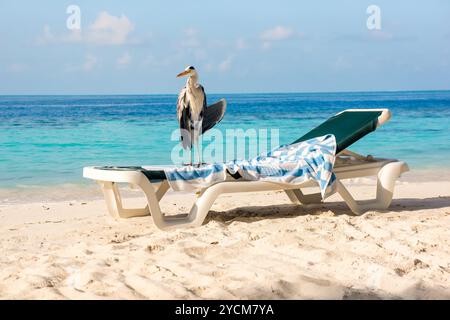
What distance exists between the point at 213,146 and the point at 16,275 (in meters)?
12.2

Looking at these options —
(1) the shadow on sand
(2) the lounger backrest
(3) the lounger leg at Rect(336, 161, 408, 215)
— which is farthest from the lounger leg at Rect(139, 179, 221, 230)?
(3) the lounger leg at Rect(336, 161, 408, 215)

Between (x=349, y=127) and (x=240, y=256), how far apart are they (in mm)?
2117

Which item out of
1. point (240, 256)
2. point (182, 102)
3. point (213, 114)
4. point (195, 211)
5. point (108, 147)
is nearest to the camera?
point (240, 256)

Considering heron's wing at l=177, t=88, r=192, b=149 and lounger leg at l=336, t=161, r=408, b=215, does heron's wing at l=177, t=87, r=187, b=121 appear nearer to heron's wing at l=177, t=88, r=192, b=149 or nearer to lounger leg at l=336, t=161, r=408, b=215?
heron's wing at l=177, t=88, r=192, b=149

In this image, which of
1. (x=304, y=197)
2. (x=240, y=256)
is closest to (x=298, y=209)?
(x=304, y=197)

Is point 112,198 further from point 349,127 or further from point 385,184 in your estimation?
point 385,184

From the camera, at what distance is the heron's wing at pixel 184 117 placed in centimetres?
542

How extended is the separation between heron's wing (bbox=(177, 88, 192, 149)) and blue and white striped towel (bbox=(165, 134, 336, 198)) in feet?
0.77

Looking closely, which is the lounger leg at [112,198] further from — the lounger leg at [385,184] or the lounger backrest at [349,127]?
the lounger leg at [385,184]

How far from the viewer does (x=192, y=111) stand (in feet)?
17.8

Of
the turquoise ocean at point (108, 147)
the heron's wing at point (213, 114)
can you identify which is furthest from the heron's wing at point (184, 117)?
the turquoise ocean at point (108, 147)

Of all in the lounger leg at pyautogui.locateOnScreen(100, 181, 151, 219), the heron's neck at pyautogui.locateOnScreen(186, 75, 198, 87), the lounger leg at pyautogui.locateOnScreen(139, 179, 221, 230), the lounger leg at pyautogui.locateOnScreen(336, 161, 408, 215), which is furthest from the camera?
the lounger leg at pyautogui.locateOnScreen(336, 161, 408, 215)

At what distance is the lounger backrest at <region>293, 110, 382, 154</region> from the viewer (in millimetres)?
5734
